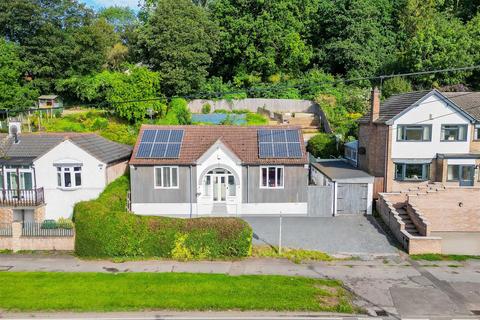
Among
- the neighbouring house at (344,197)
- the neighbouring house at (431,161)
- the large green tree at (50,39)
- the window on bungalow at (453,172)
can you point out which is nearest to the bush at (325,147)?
the neighbouring house at (431,161)

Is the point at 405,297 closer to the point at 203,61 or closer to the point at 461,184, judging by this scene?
the point at 461,184

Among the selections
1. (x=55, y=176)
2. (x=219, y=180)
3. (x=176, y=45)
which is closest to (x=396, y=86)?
(x=176, y=45)

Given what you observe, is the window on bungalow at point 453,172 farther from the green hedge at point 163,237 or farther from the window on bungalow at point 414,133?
the green hedge at point 163,237

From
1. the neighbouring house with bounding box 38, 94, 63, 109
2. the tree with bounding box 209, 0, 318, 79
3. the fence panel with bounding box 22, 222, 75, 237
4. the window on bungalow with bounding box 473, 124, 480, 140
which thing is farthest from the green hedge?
the tree with bounding box 209, 0, 318, 79

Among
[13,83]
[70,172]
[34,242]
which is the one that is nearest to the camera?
[34,242]

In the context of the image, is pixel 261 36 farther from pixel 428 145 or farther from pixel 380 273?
pixel 380 273

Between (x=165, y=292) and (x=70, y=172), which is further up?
(x=70, y=172)
